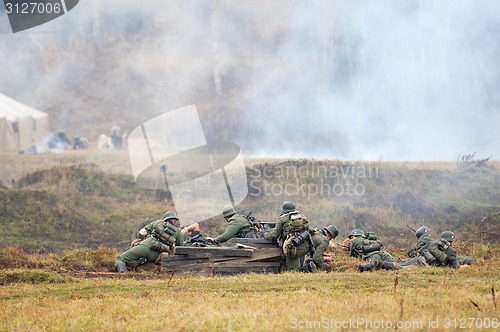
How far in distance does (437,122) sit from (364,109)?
4.00m

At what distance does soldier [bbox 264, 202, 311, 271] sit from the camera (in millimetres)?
A: 16375

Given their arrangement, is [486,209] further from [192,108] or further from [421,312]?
[192,108]

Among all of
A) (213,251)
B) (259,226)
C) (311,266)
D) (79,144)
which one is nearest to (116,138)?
(79,144)

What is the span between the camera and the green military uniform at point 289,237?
16469mm

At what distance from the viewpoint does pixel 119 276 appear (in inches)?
639

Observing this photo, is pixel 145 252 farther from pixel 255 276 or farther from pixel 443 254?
pixel 443 254

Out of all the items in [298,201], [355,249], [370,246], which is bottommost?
[298,201]

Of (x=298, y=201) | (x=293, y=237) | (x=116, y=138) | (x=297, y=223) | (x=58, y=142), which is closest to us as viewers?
(x=293, y=237)

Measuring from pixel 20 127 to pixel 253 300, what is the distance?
37.4 meters

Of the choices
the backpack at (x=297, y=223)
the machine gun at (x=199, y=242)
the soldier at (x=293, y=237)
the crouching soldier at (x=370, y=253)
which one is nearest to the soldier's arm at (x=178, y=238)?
the machine gun at (x=199, y=242)

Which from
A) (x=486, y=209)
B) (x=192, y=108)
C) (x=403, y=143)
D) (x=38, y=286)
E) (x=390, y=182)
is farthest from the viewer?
(x=192, y=108)

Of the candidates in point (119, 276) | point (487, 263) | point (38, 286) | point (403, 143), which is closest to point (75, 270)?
point (119, 276)

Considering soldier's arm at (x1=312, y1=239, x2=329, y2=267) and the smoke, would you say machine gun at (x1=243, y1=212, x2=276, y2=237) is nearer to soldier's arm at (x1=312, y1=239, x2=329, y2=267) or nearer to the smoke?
soldier's arm at (x1=312, y1=239, x2=329, y2=267)

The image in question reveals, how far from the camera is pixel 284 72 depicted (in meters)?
56.1
